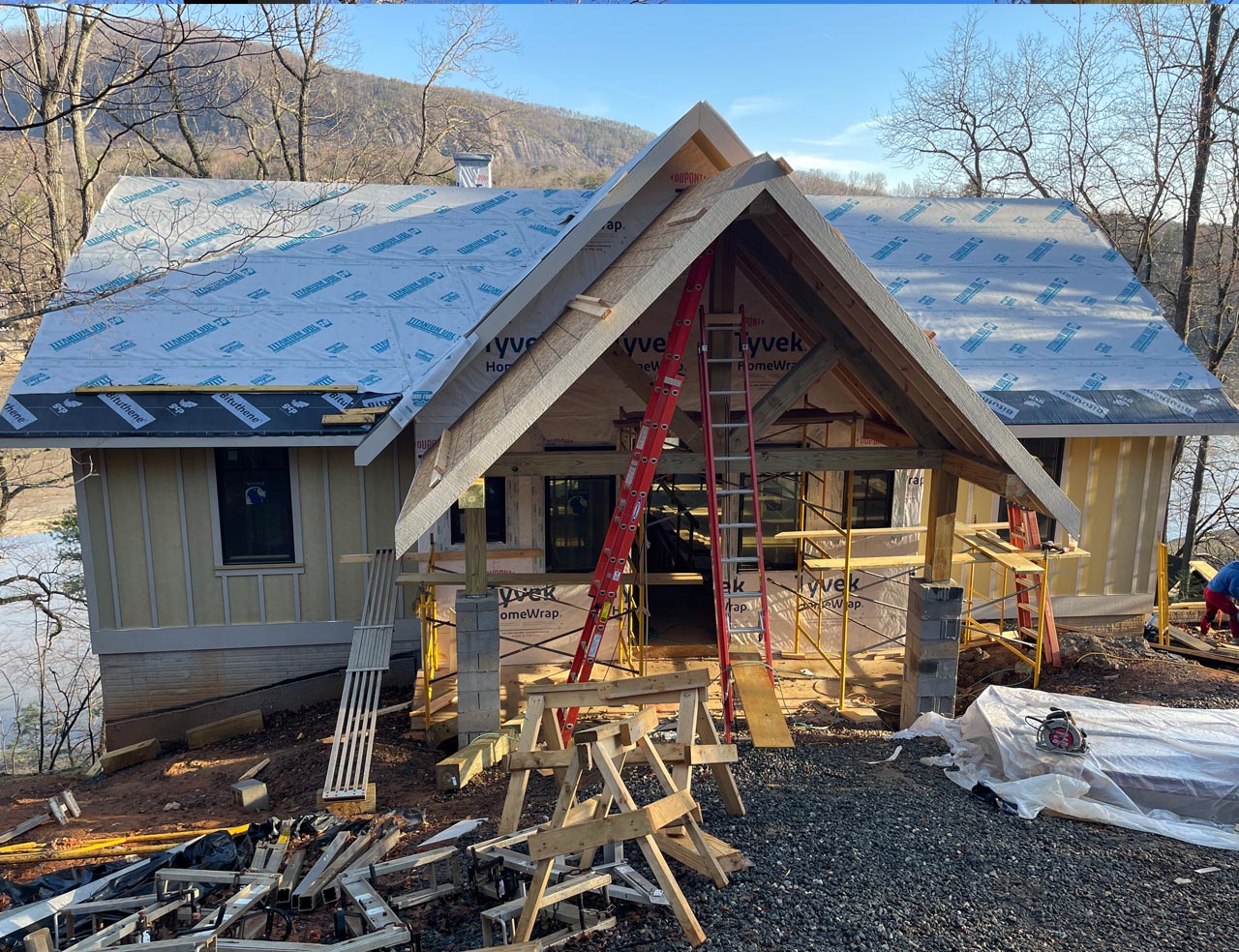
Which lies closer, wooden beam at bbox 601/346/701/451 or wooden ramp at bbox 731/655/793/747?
wooden ramp at bbox 731/655/793/747

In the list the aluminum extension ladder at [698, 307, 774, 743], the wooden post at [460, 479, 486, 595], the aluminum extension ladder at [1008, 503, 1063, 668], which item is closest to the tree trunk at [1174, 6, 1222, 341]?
the aluminum extension ladder at [1008, 503, 1063, 668]

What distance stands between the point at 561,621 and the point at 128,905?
636cm

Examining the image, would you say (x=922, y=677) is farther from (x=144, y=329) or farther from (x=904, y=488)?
(x=144, y=329)

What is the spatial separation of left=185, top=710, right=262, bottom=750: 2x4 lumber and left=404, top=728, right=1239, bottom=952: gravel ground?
610cm

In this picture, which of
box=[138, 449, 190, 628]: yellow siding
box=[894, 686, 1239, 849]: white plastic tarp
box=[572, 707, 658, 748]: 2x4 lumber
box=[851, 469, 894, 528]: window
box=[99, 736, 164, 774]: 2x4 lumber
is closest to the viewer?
box=[572, 707, 658, 748]: 2x4 lumber

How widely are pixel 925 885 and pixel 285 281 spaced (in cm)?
1145

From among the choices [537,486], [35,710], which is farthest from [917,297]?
[35,710]

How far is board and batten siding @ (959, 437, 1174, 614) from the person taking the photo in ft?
39.9

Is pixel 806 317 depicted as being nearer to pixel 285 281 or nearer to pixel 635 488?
pixel 635 488

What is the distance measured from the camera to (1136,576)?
1254 cm

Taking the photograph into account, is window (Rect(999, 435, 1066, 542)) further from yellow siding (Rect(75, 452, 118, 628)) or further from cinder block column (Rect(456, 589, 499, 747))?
yellow siding (Rect(75, 452, 118, 628))

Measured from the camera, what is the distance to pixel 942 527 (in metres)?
8.26

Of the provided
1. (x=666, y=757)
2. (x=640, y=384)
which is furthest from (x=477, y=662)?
(x=640, y=384)

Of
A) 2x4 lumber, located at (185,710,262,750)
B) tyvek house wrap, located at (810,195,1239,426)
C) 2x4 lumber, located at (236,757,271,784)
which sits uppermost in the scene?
tyvek house wrap, located at (810,195,1239,426)
